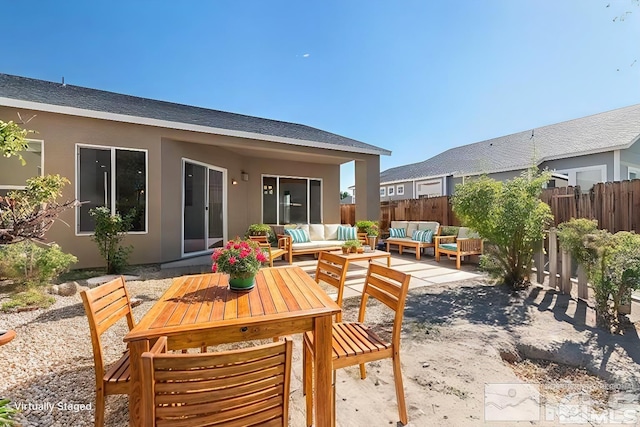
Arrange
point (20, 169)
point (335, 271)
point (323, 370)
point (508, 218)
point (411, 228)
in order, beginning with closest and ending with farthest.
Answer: point (323, 370) → point (335, 271) → point (508, 218) → point (20, 169) → point (411, 228)

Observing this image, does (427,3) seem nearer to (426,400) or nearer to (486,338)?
(486,338)

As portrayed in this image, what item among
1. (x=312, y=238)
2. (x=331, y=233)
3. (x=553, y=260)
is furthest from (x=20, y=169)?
(x=553, y=260)

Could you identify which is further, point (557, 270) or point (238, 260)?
point (557, 270)

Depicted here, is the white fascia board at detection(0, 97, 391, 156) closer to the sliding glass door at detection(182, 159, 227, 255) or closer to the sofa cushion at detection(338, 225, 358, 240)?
the sliding glass door at detection(182, 159, 227, 255)

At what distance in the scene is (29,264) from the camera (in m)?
4.37

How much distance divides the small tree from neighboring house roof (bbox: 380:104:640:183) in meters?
3.14

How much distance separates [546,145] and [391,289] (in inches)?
540

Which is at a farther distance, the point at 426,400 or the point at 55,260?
the point at 55,260

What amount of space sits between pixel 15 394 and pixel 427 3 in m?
8.69

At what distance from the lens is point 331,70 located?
354 inches

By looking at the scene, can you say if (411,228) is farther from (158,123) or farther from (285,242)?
(158,123)

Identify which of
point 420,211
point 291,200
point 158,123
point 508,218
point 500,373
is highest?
point 158,123

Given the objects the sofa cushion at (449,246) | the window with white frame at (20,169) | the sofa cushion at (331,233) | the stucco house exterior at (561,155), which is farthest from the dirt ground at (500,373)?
the window with white frame at (20,169)

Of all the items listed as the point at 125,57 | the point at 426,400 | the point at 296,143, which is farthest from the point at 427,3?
the point at 125,57
